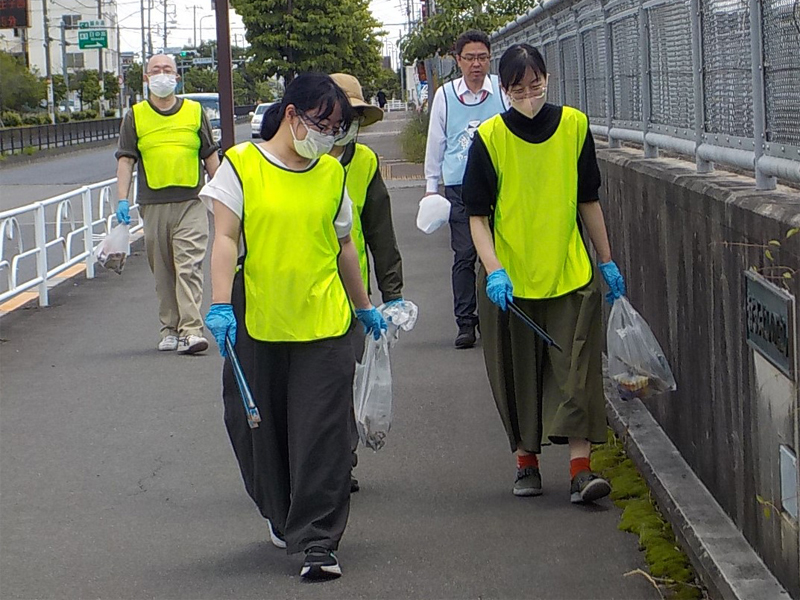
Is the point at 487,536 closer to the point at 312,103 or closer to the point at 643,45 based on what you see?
the point at 312,103

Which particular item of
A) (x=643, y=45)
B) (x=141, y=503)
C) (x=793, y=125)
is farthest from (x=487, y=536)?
(x=643, y=45)

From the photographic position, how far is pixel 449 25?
21594 millimetres

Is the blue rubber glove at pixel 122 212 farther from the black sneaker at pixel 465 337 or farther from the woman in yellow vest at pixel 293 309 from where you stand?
the woman in yellow vest at pixel 293 309

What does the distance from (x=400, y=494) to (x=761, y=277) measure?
2.27 meters

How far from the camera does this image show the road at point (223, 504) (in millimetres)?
4820

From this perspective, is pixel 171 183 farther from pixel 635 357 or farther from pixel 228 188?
pixel 228 188

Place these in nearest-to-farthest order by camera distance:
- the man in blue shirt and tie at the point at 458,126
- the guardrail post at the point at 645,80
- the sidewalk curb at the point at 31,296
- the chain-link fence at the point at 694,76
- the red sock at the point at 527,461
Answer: the chain-link fence at the point at 694,76 < the red sock at the point at 527,461 < the guardrail post at the point at 645,80 < the man in blue shirt and tie at the point at 458,126 < the sidewalk curb at the point at 31,296

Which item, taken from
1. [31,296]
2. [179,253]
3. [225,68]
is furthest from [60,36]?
[179,253]

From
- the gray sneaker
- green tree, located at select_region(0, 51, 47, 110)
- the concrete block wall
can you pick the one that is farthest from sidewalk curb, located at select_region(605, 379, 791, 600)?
green tree, located at select_region(0, 51, 47, 110)

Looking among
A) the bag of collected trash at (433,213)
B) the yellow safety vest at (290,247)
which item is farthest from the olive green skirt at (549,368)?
the bag of collected trash at (433,213)

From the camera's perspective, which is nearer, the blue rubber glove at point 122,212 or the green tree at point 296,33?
the blue rubber glove at point 122,212

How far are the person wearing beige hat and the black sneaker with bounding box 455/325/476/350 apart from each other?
3.56m

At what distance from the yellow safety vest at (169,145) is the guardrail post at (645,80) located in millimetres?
3338

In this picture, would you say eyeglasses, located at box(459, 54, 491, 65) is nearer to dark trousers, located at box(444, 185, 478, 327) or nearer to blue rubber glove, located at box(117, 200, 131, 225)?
dark trousers, located at box(444, 185, 478, 327)
